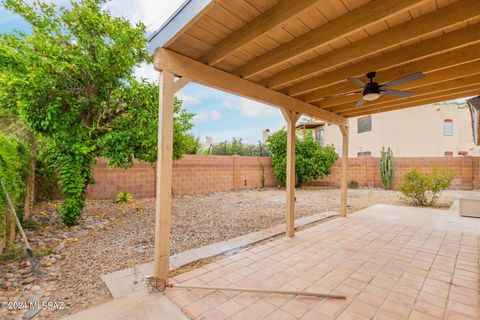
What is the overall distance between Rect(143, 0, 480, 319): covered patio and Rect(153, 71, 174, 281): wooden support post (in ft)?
0.03

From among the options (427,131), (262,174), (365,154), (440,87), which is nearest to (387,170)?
(262,174)

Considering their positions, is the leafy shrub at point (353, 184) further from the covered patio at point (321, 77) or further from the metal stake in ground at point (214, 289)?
the metal stake in ground at point (214, 289)

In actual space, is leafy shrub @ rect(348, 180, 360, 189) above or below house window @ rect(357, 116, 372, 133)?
below

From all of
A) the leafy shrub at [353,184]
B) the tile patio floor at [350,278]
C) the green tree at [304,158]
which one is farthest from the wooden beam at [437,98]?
the leafy shrub at [353,184]

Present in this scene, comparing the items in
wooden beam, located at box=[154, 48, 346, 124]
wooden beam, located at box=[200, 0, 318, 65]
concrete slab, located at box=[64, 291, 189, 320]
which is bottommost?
concrete slab, located at box=[64, 291, 189, 320]

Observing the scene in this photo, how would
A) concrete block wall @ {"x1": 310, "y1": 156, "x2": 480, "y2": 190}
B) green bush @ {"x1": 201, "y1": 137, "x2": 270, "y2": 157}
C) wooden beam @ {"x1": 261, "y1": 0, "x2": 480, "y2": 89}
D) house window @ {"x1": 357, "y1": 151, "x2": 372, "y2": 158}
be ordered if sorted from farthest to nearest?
1. house window @ {"x1": 357, "y1": 151, "x2": 372, "y2": 158}
2. green bush @ {"x1": 201, "y1": 137, "x2": 270, "y2": 157}
3. concrete block wall @ {"x1": 310, "y1": 156, "x2": 480, "y2": 190}
4. wooden beam @ {"x1": 261, "y1": 0, "x2": 480, "y2": 89}

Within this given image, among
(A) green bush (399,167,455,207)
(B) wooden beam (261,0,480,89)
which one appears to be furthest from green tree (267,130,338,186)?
(B) wooden beam (261,0,480,89)

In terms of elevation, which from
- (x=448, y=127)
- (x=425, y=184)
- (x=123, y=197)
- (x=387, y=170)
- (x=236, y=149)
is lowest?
(x=123, y=197)

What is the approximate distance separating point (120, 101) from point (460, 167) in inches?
522

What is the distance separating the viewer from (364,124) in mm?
16125

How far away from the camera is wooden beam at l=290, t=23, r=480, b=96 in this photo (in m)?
2.22

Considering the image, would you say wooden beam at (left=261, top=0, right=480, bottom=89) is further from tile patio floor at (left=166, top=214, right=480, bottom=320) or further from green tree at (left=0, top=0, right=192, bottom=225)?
green tree at (left=0, top=0, right=192, bottom=225)

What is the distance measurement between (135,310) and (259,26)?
2648 millimetres

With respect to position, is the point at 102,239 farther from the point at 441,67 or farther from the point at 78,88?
the point at 441,67
